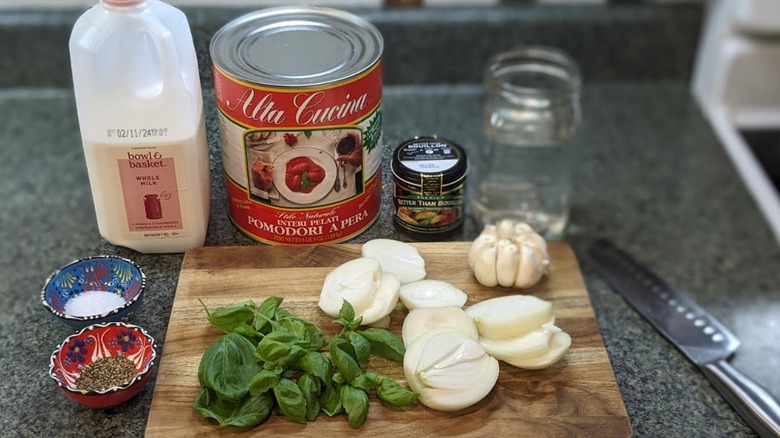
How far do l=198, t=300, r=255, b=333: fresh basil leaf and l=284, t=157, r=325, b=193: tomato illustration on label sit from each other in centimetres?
13

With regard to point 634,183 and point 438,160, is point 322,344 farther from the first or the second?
point 634,183

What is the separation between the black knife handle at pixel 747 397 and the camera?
0.87m

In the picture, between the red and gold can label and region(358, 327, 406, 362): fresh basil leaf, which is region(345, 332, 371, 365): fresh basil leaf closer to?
region(358, 327, 406, 362): fresh basil leaf

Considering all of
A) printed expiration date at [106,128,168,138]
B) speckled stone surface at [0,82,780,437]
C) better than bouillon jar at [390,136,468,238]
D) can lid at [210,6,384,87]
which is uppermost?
can lid at [210,6,384,87]

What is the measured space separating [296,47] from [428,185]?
19cm

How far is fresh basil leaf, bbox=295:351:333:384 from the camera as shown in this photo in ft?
2.48

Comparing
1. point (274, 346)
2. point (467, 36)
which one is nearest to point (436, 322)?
point (274, 346)

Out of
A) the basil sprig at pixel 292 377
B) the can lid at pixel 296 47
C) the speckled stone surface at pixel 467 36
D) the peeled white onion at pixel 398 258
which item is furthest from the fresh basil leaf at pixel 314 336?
the speckled stone surface at pixel 467 36

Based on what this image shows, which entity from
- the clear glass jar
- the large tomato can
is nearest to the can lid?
the large tomato can

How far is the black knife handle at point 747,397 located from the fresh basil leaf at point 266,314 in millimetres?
464

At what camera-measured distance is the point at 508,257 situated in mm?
884

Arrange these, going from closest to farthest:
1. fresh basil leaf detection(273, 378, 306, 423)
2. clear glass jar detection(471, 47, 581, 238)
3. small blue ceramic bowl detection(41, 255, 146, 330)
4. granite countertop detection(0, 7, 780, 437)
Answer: fresh basil leaf detection(273, 378, 306, 423) < small blue ceramic bowl detection(41, 255, 146, 330) < granite countertop detection(0, 7, 780, 437) < clear glass jar detection(471, 47, 581, 238)

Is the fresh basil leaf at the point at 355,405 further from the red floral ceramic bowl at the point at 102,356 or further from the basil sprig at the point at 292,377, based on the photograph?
the red floral ceramic bowl at the point at 102,356

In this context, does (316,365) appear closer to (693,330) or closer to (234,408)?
(234,408)
